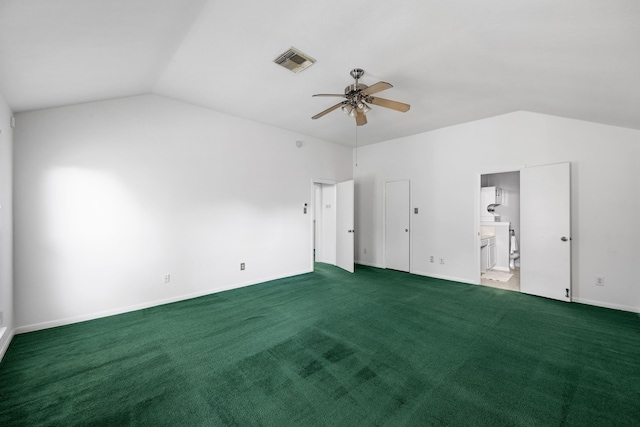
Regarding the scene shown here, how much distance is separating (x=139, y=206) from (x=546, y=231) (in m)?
6.11

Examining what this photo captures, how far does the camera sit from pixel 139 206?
3555mm

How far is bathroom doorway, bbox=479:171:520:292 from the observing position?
5.16 metres

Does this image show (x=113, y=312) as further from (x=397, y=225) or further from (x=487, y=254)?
Result: (x=487, y=254)

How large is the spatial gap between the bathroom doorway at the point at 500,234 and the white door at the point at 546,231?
51cm

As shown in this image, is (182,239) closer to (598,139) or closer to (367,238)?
(367,238)

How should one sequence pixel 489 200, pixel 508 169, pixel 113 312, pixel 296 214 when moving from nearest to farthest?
1. pixel 113 312
2. pixel 508 169
3. pixel 296 214
4. pixel 489 200

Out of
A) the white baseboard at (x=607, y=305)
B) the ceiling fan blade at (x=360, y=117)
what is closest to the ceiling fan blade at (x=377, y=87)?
the ceiling fan blade at (x=360, y=117)

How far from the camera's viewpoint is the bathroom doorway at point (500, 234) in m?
5.16

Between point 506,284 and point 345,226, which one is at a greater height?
point 345,226

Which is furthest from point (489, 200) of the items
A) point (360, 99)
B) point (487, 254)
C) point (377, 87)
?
point (377, 87)

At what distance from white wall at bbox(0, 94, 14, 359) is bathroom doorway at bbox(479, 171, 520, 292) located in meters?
6.53

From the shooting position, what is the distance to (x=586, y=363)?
2268 mm

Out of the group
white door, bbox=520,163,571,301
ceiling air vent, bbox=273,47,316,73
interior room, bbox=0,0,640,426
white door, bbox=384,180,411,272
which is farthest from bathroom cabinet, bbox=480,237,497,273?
ceiling air vent, bbox=273,47,316,73

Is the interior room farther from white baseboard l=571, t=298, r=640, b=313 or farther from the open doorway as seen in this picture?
the open doorway
